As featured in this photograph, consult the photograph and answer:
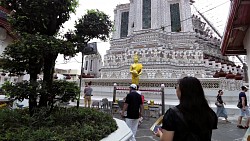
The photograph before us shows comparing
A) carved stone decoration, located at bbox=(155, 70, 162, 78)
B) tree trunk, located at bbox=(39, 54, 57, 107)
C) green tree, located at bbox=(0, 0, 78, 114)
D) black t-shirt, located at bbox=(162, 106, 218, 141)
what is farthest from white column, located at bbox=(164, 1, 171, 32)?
black t-shirt, located at bbox=(162, 106, 218, 141)

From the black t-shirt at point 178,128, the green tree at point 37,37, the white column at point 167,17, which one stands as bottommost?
the black t-shirt at point 178,128

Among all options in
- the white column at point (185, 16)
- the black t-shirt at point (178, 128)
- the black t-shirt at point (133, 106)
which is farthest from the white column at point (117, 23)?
the black t-shirt at point (178, 128)

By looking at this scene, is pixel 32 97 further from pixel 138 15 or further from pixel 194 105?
pixel 138 15

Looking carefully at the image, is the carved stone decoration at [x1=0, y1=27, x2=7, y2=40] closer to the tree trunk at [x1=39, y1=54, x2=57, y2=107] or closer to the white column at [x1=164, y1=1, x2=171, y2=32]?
the tree trunk at [x1=39, y1=54, x2=57, y2=107]

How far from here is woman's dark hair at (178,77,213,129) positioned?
1.76m

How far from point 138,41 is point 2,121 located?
22.7 metres

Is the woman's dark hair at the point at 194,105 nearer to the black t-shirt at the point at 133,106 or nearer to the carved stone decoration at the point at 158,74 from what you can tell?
the black t-shirt at the point at 133,106

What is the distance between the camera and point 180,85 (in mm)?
1912

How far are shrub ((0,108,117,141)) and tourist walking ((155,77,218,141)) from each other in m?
1.86

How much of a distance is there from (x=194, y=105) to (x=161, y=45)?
73.0 feet

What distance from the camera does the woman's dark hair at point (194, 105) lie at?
5.76 feet

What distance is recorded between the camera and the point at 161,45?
23500 mm

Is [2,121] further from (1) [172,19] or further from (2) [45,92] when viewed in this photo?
(1) [172,19]

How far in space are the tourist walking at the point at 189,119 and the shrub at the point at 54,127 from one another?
6.11 feet
